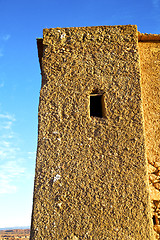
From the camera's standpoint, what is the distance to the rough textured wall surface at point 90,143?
3.53 m

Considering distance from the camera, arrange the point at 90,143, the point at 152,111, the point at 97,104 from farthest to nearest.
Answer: the point at 152,111 → the point at 97,104 → the point at 90,143

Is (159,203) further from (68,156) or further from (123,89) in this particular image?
(123,89)

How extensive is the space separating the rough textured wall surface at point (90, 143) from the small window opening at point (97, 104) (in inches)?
3.6

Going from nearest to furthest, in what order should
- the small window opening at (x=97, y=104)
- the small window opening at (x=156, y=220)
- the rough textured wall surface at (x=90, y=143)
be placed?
1. the rough textured wall surface at (x=90, y=143)
2. the small window opening at (x=156, y=220)
3. the small window opening at (x=97, y=104)

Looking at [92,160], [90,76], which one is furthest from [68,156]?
[90,76]

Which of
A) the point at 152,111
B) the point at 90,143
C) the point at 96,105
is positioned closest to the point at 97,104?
the point at 96,105

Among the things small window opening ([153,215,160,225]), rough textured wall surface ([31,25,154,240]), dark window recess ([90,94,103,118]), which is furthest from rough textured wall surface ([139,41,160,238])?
dark window recess ([90,94,103,118])

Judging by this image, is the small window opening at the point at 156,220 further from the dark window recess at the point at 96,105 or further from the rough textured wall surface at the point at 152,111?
the dark window recess at the point at 96,105

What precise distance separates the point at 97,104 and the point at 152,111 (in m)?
1.01

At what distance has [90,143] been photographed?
393cm

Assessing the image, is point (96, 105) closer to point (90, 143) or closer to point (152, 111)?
point (90, 143)

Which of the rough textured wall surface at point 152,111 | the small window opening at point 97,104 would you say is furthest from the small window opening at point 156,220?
the small window opening at point 97,104

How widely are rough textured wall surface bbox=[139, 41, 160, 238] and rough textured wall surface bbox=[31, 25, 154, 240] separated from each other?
48 centimetres

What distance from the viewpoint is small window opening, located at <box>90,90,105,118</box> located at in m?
4.26
